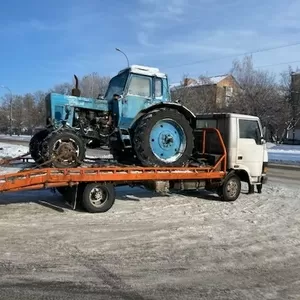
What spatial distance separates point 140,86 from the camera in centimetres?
1071

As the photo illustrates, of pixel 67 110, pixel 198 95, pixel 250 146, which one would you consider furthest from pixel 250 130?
pixel 198 95

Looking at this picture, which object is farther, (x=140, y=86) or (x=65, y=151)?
(x=140, y=86)

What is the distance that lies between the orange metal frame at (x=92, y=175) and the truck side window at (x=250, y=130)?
1621 millimetres

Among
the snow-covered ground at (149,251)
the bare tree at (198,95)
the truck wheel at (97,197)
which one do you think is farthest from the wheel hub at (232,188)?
the bare tree at (198,95)

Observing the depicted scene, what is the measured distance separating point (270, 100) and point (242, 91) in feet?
12.0

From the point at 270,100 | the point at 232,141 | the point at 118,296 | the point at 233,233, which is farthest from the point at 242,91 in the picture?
the point at 118,296

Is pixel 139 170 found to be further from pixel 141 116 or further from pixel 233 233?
pixel 233 233

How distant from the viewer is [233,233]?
310 inches

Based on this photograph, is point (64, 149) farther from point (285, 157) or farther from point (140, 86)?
point (285, 157)

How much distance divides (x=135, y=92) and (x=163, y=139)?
1339mm

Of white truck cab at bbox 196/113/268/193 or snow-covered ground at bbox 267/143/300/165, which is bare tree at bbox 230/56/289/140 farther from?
white truck cab at bbox 196/113/268/193

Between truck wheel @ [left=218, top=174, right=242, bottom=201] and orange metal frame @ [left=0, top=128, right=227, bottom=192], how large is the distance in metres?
0.62

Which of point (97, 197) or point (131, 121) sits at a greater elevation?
point (131, 121)

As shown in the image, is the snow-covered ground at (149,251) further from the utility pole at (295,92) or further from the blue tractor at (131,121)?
→ the utility pole at (295,92)
